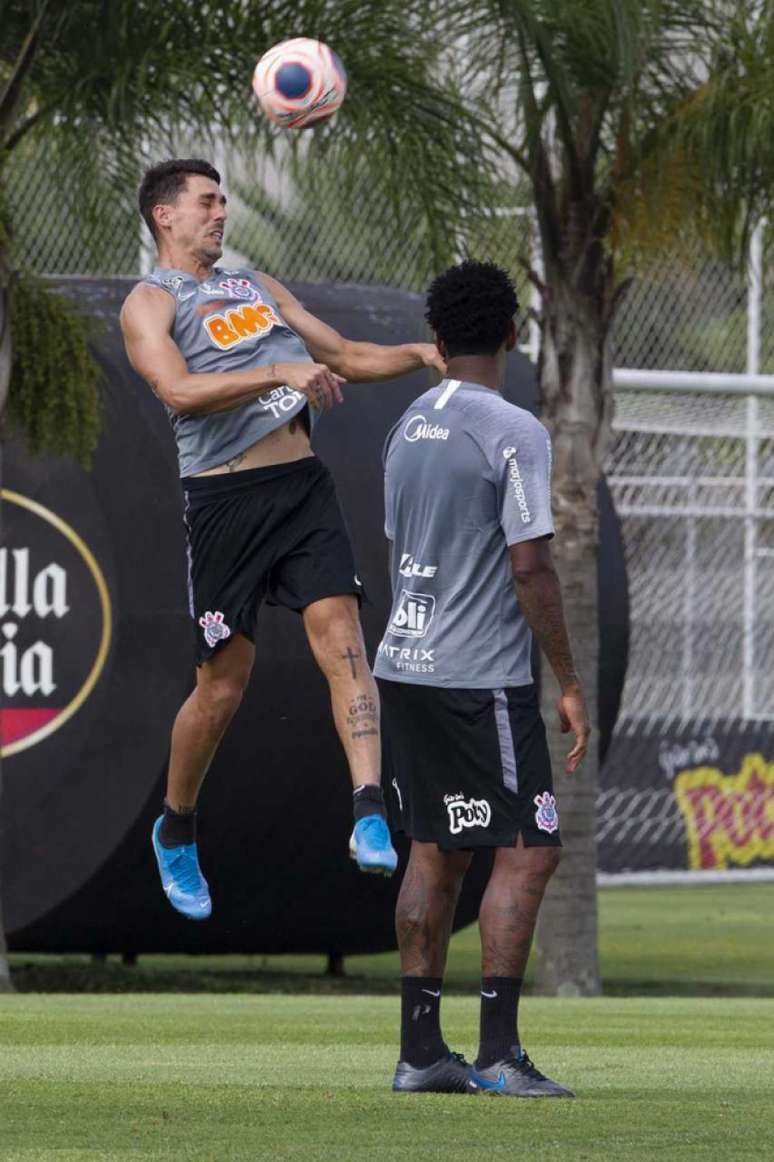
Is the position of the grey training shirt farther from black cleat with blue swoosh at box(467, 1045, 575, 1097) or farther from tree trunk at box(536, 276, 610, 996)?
tree trunk at box(536, 276, 610, 996)

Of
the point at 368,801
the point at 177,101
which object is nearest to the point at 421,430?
the point at 368,801

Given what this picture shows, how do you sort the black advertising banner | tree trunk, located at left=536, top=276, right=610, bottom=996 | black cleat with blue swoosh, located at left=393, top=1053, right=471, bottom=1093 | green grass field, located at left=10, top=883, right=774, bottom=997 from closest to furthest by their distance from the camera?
black cleat with blue swoosh, located at left=393, top=1053, right=471, bottom=1093 → tree trunk, located at left=536, top=276, right=610, bottom=996 → green grass field, located at left=10, top=883, right=774, bottom=997 → the black advertising banner

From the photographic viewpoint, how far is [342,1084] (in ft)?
21.8

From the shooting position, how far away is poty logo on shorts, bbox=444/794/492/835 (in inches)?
250

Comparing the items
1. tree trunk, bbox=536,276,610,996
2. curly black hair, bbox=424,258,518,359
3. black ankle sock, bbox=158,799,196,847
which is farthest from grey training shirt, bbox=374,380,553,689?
tree trunk, bbox=536,276,610,996

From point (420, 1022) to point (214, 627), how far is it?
1330 mm

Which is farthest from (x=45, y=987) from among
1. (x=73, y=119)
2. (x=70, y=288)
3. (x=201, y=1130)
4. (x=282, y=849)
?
(x=201, y=1130)

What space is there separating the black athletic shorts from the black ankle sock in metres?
0.52

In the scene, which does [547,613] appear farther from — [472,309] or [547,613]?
[472,309]

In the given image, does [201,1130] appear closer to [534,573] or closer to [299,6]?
[534,573]

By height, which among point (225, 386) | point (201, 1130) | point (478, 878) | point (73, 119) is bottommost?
point (478, 878)

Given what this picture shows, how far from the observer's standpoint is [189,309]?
7.04 m

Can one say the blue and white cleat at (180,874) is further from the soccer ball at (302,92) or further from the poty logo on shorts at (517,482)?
the soccer ball at (302,92)

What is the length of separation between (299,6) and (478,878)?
15.2 ft
